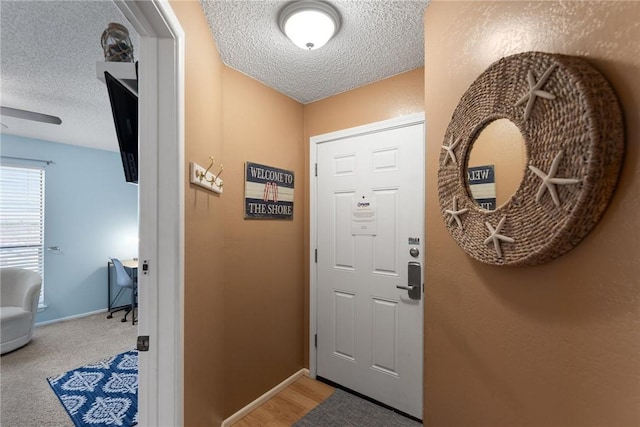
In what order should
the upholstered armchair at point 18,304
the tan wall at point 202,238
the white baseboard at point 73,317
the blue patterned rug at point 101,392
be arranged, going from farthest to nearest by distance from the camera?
the white baseboard at point 73,317, the upholstered armchair at point 18,304, the blue patterned rug at point 101,392, the tan wall at point 202,238

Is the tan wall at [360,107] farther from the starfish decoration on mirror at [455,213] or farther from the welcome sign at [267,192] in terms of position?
the starfish decoration on mirror at [455,213]

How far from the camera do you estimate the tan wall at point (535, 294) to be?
62 cm

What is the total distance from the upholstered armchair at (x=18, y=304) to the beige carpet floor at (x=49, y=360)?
0.45 ft

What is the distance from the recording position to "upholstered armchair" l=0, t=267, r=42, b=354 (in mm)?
2838

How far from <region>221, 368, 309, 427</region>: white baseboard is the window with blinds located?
11.4ft

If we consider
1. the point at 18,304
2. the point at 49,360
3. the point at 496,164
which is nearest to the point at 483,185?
the point at 496,164

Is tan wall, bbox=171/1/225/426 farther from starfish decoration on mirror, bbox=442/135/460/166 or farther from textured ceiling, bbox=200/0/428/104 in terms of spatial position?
starfish decoration on mirror, bbox=442/135/460/166

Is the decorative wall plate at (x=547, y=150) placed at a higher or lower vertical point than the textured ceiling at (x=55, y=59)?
lower

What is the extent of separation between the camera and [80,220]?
13.1ft

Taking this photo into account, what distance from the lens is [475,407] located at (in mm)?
991

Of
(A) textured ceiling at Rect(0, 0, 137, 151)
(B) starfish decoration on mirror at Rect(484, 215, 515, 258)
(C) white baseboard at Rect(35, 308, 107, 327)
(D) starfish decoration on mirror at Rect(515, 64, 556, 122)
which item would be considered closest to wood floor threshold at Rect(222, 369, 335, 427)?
(B) starfish decoration on mirror at Rect(484, 215, 515, 258)

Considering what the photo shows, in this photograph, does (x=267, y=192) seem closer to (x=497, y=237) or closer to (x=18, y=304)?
(x=497, y=237)

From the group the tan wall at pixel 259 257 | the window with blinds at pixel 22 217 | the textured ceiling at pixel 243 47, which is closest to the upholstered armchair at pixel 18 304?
the window with blinds at pixel 22 217

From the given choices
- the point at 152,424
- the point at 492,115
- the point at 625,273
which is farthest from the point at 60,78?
the point at 625,273
